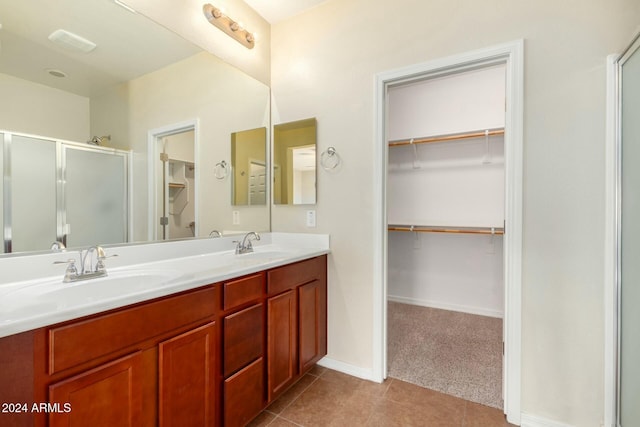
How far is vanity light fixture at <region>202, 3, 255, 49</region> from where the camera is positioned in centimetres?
182

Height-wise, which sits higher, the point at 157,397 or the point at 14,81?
the point at 14,81

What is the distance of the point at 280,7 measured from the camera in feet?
6.99

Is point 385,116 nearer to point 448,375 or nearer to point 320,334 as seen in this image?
point 320,334

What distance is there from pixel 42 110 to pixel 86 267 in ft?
2.25

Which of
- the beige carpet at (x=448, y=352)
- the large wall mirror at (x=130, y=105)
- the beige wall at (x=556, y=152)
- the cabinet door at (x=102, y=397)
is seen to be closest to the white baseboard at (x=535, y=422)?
the beige wall at (x=556, y=152)

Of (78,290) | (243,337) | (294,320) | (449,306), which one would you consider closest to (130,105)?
(78,290)

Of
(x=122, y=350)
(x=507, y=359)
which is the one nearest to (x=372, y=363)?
(x=507, y=359)

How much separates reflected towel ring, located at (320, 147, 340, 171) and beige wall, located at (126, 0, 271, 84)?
0.79 metres

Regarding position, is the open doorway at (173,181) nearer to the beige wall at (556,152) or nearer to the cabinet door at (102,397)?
the cabinet door at (102,397)

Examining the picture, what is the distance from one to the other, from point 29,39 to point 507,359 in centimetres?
267

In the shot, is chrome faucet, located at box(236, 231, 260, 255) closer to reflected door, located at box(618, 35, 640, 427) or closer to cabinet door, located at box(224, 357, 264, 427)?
cabinet door, located at box(224, 357, 264, 427)

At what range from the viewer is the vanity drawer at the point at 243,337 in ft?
4.27

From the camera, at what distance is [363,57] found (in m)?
1.94

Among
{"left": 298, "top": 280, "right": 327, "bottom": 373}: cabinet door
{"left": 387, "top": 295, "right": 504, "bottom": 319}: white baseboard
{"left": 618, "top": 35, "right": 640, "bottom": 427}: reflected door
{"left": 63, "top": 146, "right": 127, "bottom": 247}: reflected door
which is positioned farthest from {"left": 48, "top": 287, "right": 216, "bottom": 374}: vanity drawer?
{"left": 387, "top": 295, "right": 504, "bottom": 319}: white baseboard
